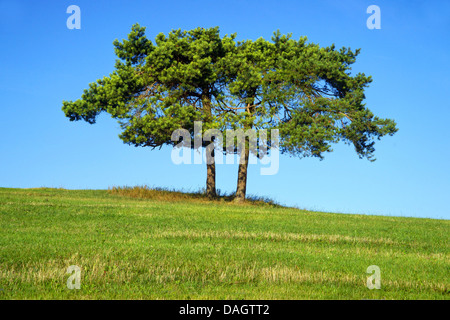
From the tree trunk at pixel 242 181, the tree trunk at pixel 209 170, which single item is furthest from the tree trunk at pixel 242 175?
the tree trunk at pixel 209 170

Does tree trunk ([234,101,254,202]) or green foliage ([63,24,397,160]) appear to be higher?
green foliage ([63,24,397,160])

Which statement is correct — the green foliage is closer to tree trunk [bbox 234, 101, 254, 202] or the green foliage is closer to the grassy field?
tree trunk [bbox 234, 101, 254, 202]

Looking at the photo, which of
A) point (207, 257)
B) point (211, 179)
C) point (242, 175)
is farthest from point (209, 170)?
point (207, 257)

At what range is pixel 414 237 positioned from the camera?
19.3 metres

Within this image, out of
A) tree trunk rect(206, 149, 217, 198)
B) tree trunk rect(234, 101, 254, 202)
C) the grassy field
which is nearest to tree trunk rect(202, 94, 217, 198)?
tree trunk rect(206, 149, 217, 198)

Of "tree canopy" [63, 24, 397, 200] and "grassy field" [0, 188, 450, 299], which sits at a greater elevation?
"tree canopy" [63, 24, 397, 200]

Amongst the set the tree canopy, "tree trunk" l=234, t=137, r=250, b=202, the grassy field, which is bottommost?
the grassy field

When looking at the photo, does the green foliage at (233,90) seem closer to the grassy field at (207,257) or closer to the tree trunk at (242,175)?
the tree trunk at (242,175)

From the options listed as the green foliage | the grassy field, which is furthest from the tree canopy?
the grassy field

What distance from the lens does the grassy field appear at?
9.53 metres

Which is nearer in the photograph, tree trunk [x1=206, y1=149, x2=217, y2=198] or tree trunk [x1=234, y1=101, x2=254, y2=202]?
tree trunk [x1=234, y1=101, x2=254, y2=202]

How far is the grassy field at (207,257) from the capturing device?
375 inches

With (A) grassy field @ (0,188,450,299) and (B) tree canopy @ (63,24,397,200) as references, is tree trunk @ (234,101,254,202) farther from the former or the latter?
(A) grassy field @ (0,188,450,299)

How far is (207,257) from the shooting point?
40.9ft
